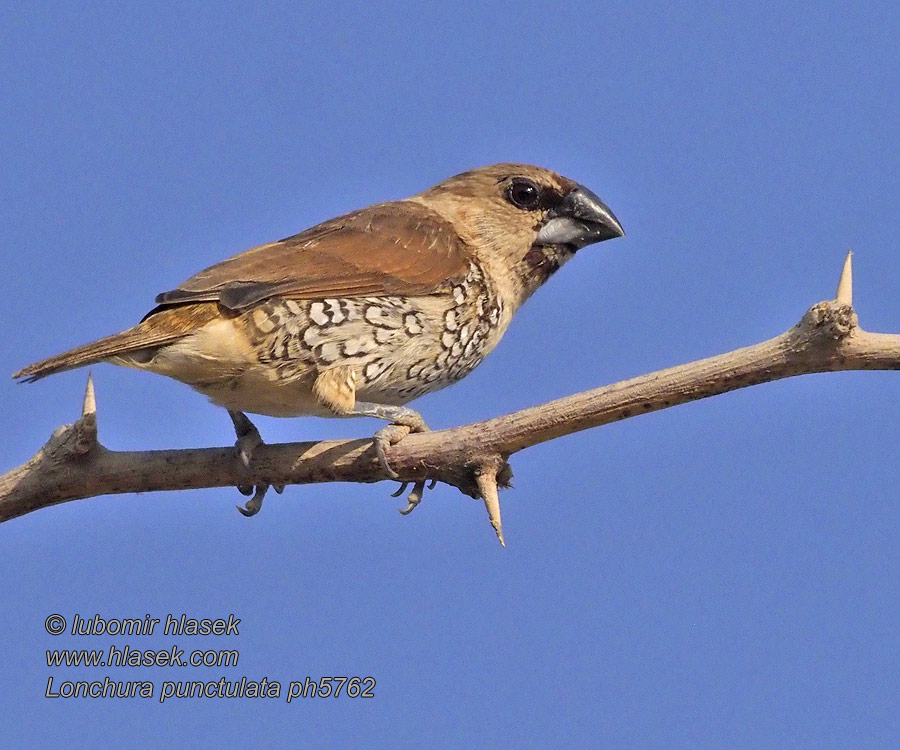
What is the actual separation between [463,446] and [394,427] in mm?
578

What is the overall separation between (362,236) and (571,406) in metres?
2.24

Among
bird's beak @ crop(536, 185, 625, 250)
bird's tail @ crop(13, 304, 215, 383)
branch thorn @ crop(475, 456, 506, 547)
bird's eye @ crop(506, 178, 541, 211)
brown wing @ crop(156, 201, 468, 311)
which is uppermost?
bird's eye @ crop(506, 178, 541, 211)

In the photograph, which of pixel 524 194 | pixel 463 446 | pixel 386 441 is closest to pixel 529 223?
pixel 524 194

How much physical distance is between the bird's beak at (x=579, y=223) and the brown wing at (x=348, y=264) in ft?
2.02

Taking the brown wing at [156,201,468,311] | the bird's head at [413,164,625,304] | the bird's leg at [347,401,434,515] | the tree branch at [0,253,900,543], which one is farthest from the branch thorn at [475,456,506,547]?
the bird's head at [413,164,625,304]

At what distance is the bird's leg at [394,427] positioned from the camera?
5.01 metres

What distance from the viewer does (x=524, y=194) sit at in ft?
22.2

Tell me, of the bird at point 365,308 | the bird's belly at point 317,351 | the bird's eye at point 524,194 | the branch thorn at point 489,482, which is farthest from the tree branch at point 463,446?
the bird's eye at point 524,194

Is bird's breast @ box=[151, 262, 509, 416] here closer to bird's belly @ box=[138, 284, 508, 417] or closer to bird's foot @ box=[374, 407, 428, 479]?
bird's belly @ box=[138, 284, 508, 417]

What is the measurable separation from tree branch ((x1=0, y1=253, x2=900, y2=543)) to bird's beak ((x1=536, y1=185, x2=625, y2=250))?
2.11 meters

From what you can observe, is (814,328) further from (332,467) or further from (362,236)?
(362,236)

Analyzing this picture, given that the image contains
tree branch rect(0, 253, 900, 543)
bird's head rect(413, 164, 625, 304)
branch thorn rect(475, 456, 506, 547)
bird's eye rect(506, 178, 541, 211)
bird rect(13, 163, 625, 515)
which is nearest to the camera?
tree branch rect(0, 253, 900, 543)

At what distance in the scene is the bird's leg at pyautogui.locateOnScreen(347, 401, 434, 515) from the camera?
5012 mm

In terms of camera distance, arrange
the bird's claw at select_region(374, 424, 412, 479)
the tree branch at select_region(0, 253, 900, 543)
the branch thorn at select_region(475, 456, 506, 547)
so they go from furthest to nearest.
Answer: the bird's claw at select_region(374, 424, 412, 479) < the branch thorn at select_region(475, 456, 506, 547) < the tree branch at select_region(0, 253, 900, 543)
